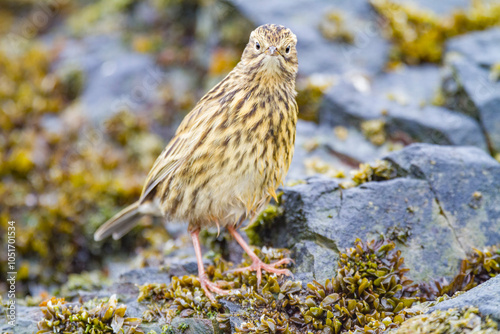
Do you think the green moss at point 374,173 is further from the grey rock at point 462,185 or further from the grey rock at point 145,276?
the grey rock at point 145,276

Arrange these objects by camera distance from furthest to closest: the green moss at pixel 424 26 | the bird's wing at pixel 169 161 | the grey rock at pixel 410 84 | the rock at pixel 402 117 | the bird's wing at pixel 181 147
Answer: the green moss at pixel 424 26
the grey rock at pixel 410 84
the rock at pixel 402 117
the bird's wing at pixel 169 161
the bird's wing at pixel 181 147

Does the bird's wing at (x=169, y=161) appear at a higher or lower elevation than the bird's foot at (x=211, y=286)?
higher

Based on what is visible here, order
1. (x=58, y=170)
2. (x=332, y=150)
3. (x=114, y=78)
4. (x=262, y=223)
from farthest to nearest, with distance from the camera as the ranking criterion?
(x=114, y=78) < (x=58, y=170) < (x=332, y=150) < (x=262, y=223)

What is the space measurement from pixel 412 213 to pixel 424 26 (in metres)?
5.58

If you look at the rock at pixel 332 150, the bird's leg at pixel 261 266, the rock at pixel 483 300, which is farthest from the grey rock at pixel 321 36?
the rock at pixel 483 300

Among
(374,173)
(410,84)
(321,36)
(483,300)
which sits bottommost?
(483,300)

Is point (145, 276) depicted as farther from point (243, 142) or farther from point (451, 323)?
point (451, 323)

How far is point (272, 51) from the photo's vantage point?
4676mm

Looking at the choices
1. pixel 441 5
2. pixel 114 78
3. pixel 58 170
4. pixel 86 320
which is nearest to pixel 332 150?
pixel 86 320

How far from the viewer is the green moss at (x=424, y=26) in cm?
926

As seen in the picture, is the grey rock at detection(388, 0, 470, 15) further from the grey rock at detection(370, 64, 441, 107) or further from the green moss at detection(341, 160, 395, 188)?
the green moss at detection(341, 160, 395, 188)

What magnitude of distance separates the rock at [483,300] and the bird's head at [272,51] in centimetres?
262

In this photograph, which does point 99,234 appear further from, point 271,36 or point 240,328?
point 271,36

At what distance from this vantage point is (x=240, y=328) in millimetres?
4414
